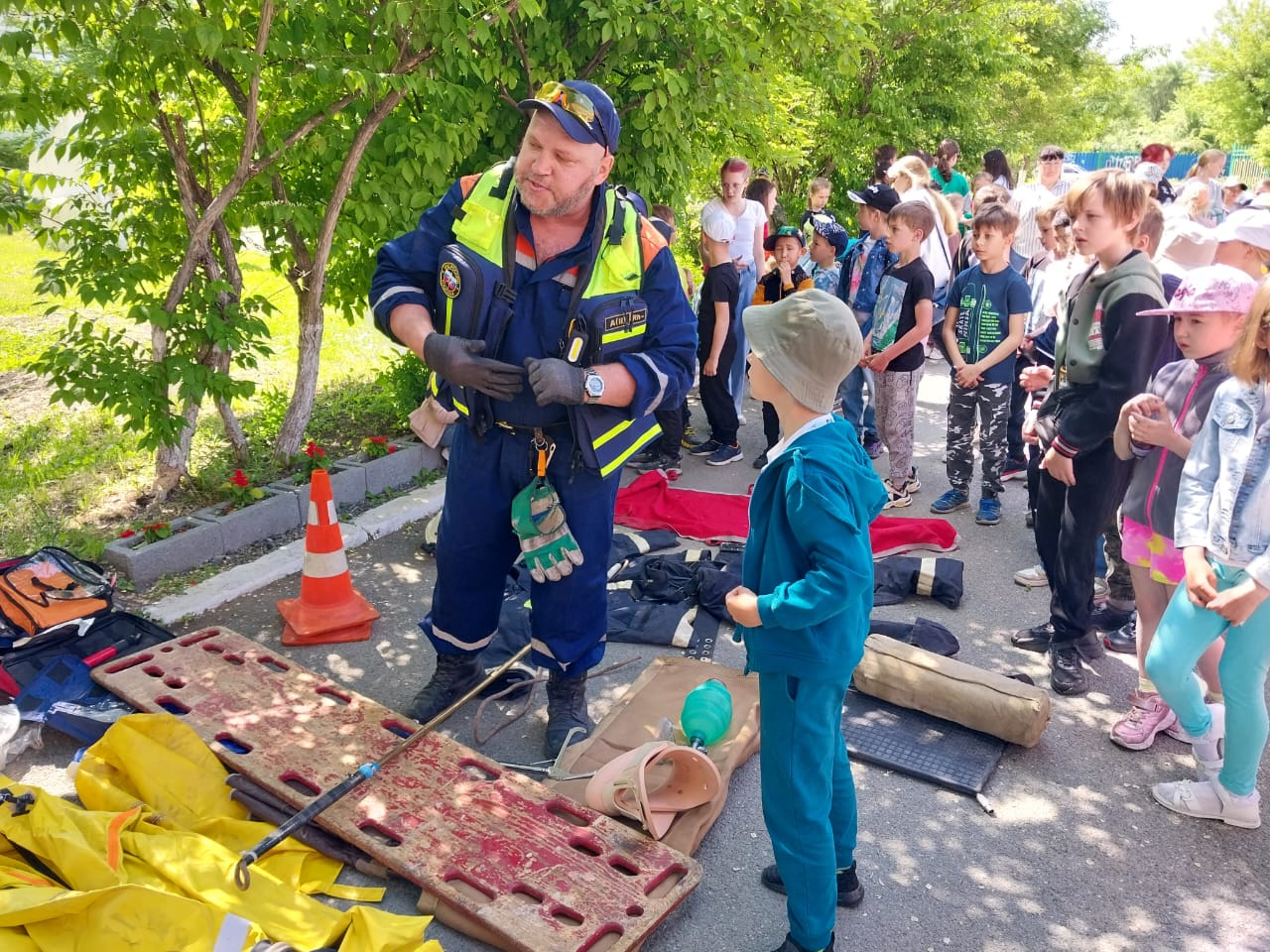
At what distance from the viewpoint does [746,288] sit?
25.8 ft

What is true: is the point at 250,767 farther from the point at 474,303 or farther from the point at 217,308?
the point at 217,308

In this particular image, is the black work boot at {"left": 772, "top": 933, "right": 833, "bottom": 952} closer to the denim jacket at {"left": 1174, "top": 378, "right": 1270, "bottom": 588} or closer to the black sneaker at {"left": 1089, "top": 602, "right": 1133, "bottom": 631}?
the denim jacket at {"left": 1174, "top": 378, "right": 1270, "bottom": 588}

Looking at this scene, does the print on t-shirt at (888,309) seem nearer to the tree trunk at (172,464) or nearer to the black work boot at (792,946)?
the tree trunk at (172,464)

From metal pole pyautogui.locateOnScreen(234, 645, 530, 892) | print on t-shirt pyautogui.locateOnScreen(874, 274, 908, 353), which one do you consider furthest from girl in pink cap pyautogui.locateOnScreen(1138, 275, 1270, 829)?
print on t-shirt pyautogui.locateOnScreen(874, 274, 908, 353)

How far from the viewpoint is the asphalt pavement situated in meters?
3.00

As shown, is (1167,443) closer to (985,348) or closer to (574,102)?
(574,102)

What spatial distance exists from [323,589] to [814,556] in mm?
2927

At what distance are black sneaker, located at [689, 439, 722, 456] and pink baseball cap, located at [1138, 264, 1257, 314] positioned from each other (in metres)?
4.48

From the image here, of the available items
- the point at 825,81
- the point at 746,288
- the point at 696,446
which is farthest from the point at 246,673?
the point at 825,81

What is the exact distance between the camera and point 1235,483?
121 inches

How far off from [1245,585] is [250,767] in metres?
3.19

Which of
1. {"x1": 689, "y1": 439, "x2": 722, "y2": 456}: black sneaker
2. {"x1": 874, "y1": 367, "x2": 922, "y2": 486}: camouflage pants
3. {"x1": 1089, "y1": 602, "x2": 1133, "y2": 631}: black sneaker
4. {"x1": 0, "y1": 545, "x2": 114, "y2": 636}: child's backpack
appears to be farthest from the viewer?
{"x1": 689, "y1": 439, "x2": 722, "y2": 456}: black sneaker

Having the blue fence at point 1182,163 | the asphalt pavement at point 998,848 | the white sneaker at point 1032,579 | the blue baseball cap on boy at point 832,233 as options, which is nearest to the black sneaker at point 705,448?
the blue baseball cap on boy at point 832,233

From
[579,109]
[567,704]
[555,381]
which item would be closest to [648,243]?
[579,109]
